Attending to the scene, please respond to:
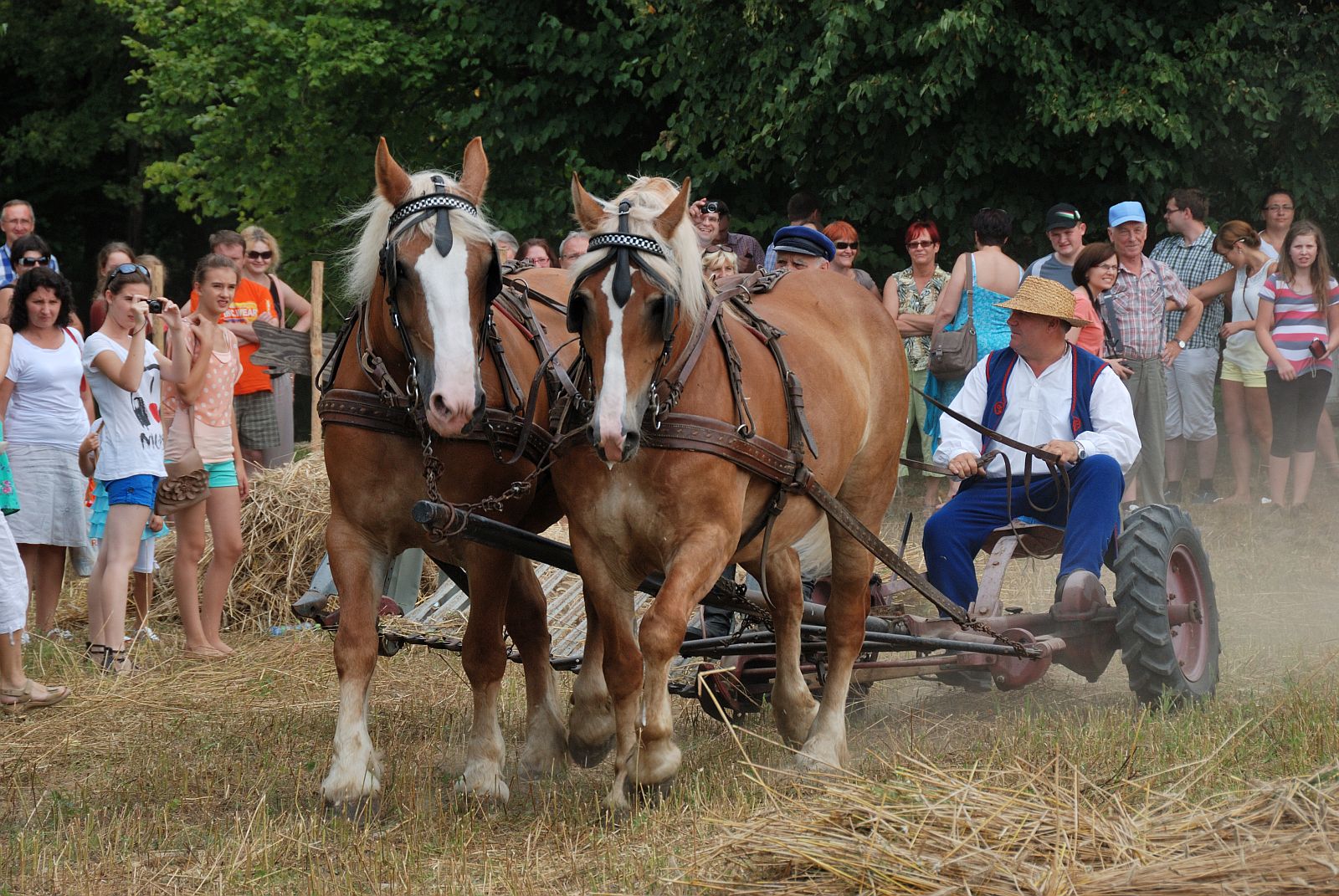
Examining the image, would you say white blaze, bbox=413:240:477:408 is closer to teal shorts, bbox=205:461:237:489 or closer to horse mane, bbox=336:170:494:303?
horse mane, bbox=336:170:494:303

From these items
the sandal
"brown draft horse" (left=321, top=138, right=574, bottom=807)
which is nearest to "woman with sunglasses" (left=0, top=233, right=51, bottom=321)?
the sandal

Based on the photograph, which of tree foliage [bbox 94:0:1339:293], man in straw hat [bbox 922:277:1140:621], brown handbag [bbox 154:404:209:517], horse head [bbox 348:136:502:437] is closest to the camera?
horse head [bbox 348:136:502:437]

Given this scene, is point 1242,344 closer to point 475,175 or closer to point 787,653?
point 787,653

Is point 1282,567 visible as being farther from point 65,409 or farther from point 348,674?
point 65,409

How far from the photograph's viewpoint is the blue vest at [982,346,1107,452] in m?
6.52

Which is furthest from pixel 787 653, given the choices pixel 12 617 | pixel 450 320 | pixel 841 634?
pixel 12 617

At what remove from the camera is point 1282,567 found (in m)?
9.28

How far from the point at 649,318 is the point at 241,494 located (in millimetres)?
4319

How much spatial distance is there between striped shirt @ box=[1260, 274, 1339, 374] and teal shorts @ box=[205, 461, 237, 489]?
6836 millimetres

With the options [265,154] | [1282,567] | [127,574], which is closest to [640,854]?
[127,574]

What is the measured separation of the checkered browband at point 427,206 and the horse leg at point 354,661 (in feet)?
3.35

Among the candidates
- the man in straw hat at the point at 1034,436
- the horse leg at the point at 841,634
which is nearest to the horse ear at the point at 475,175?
the horse leg at the point at 841,634

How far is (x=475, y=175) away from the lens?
5.00 m

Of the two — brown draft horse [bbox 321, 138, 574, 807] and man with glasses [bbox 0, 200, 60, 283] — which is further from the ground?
man with glasses [bbox 0, 200, 60, 283]
